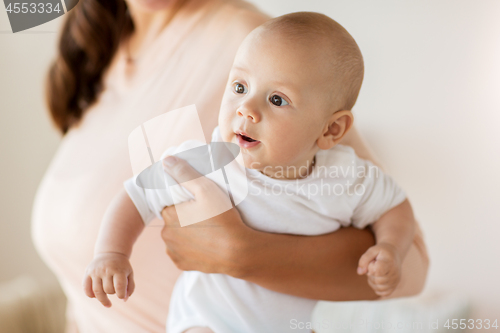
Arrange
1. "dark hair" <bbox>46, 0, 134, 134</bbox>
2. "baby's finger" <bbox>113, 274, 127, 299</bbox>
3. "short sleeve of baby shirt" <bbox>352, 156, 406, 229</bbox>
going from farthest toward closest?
"dark hair" <bbox>46, 0, 134, 134</bbox>
"short sleeve of baby shirt" <bbox>352, 156, 406, 229</bbox>
"baby's finger" <bbox>113, 274, 127, 299</bbox>

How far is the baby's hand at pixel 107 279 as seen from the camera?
35cm

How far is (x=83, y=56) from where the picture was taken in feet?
2.17

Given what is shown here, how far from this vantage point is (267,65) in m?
0.36

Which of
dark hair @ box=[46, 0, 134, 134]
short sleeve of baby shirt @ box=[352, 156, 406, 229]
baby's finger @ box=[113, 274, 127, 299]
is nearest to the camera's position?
baby's finger @ box=[113, 274, 127, 299]

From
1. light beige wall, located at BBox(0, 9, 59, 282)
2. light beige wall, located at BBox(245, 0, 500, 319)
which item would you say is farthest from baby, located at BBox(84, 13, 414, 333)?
light beige wall, located at BBox(0, 9, 59, 282)

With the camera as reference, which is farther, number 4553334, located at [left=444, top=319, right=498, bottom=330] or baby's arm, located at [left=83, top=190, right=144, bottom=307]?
number 4553334, located at [left=444, top=319, right=498, bottom=330]

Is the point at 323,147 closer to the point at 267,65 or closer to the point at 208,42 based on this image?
the point at 267,65

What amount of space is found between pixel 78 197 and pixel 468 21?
21.3 inches

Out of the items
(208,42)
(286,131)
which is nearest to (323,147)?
(286,131)

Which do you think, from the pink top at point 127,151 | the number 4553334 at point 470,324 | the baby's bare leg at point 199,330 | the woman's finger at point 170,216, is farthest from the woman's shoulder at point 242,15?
the number 4553334 at point 470,324

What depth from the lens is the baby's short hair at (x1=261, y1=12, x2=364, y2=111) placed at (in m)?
0.36

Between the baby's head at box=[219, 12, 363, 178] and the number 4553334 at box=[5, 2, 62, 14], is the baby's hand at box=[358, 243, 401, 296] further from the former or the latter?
the number 4553334 at box=[5, 2, 62, 14]

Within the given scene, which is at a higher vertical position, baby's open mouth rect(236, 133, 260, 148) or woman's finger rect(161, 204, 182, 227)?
baby's open mouth rect(236, 133, 260, 148)

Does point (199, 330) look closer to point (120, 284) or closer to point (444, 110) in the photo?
point (120, 284)
